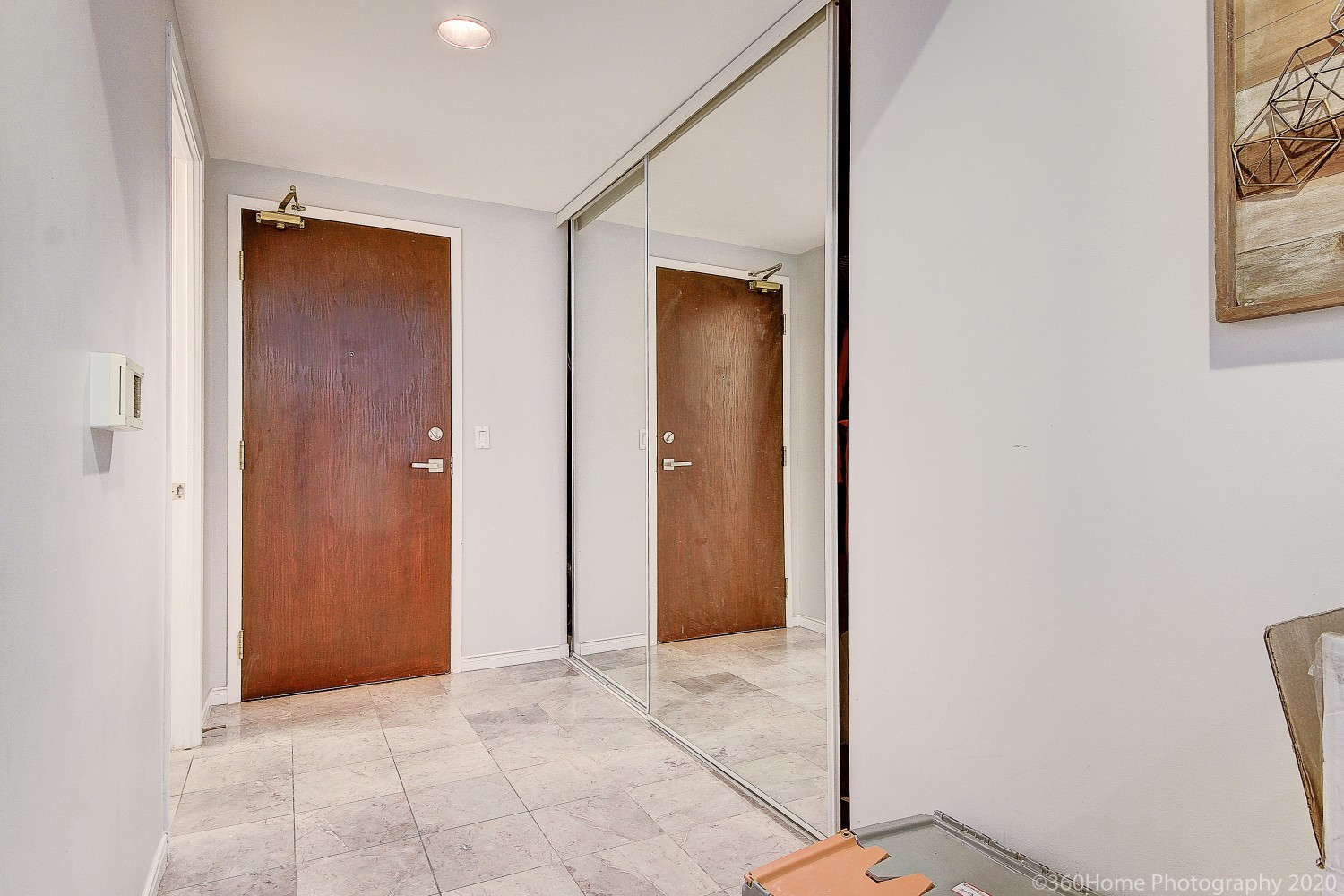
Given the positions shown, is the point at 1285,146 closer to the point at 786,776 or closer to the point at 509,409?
the point at 786,776

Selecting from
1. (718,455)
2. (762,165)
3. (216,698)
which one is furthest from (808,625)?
(216,698)

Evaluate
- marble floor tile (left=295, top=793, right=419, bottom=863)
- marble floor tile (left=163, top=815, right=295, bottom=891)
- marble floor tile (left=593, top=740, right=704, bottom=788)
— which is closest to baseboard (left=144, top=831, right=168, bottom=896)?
marble floor tile (left=163, top=815, right=295, bottom=891)

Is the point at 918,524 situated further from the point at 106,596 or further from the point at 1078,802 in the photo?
the point at 106,596

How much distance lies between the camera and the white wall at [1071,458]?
1.08 meters

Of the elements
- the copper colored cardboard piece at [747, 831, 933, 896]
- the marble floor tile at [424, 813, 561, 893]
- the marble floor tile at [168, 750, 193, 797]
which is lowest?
the marble floor tile at [168, 750, 193, 797]

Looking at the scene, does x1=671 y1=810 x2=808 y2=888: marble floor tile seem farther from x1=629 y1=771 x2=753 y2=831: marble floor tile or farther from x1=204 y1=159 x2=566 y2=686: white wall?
x1=204 y1=159 x2=566 y2=686: white wall

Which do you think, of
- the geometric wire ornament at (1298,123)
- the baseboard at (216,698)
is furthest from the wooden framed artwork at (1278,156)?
the baseboard at (216,698)

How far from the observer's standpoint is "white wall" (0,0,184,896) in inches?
34.7

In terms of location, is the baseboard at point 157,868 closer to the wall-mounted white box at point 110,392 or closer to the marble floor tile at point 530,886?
the marble floor tile at point 530,886

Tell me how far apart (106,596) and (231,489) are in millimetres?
2079

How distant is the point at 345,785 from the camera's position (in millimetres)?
2447


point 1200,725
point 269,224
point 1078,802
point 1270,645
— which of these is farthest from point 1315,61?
point 269,224

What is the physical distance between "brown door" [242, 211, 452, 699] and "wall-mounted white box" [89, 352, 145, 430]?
2093mm

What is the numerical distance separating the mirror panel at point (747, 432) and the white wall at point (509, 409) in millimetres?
1008
